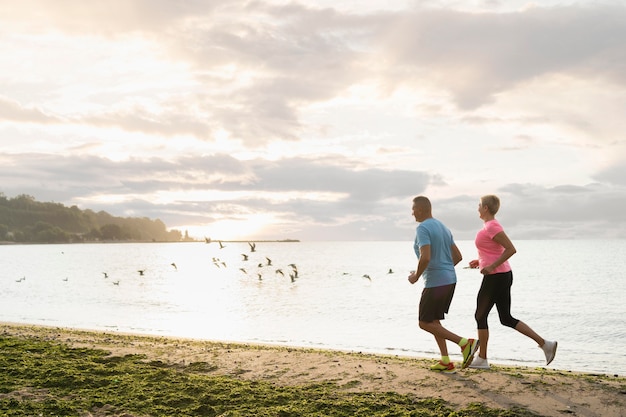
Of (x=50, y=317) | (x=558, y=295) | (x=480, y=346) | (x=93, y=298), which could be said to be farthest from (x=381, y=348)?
(x=558, y=295)

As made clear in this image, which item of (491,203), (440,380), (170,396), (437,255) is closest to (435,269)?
(437,255)

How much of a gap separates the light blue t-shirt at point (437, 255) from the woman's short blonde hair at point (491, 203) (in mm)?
711

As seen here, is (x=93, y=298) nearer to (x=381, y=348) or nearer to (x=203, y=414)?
(x=381, y=348)

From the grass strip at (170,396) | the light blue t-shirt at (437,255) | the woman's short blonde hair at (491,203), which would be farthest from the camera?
the woman's short blonde hair at (491,203)

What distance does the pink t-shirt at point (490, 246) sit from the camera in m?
7.90

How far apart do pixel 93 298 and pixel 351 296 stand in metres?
16.6

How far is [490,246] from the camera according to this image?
26.1 ft

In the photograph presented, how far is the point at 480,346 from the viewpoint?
8453 millimetres

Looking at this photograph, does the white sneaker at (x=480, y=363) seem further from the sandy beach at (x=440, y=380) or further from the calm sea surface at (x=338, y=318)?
the calm sea surface at (x=338, y=318)

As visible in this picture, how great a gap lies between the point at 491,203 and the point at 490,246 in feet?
2.03

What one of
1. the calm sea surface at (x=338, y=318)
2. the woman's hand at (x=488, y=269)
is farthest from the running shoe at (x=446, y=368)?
the calm sea surface at (x=338, y=318)

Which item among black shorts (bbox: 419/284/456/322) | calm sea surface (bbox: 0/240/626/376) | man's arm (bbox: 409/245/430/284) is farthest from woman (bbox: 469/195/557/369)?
calm sea surface (bbox: 0/240/626/376)

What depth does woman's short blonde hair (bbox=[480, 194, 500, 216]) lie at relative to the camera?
26.0ft

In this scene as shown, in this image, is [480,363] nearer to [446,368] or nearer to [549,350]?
[446,368]
